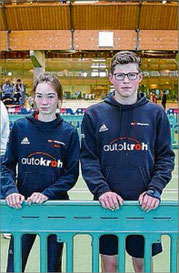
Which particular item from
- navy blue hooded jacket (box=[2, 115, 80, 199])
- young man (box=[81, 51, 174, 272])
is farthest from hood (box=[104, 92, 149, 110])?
navy blue hooded jacket (box=[2, 115, 80, 199])

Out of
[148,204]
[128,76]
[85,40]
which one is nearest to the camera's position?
[148,204]

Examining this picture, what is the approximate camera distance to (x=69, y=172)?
2365mm

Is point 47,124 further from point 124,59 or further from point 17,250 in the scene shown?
point 17,250

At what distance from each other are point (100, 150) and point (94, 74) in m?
28.9

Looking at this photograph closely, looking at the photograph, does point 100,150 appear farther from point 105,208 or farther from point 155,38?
point 155,38

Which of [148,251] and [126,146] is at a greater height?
[126,146]

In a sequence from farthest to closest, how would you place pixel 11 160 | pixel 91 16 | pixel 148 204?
pixel 91 16 < pixel 11 160 < pixel 148 204

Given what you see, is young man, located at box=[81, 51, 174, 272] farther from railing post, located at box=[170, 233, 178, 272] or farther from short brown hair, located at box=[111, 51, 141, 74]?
railing post, located at box=[170, 233, 178, 272]

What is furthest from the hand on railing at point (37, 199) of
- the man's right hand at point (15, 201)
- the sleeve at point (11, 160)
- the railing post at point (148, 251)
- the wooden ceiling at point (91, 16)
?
the wooden ceiling at point (91, 16)

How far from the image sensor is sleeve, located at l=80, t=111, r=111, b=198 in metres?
2.22

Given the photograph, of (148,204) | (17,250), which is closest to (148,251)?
(148,204)

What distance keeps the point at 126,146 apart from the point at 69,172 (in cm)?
36

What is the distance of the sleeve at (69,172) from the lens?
7.59ft

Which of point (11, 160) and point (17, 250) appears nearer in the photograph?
point (17, 250)
